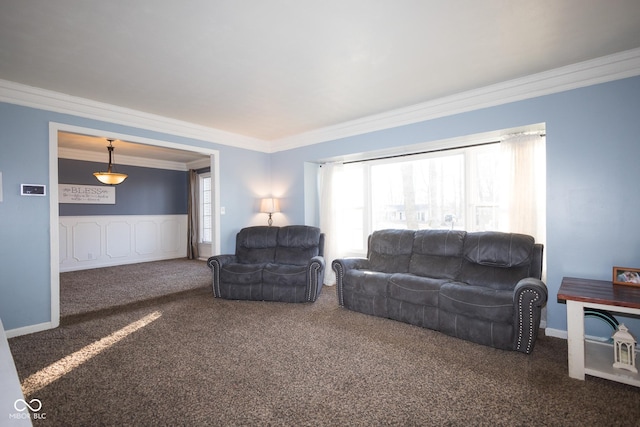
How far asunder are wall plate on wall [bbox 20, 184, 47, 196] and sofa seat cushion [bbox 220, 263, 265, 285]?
2178 millimetres

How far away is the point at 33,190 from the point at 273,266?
2.80 metres

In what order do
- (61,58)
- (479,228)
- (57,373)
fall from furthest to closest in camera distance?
(479,228)
(61,58)
(57,373)

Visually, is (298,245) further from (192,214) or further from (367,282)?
(192,214)

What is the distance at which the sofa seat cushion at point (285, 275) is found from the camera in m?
4.06

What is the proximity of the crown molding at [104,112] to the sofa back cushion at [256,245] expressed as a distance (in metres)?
1.58

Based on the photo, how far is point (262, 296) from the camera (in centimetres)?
414

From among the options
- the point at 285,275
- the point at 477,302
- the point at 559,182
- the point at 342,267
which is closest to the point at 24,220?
the point at 285,275

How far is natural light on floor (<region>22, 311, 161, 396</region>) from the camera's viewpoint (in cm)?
218

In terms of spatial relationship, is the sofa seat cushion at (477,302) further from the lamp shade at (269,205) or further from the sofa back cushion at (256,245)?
the lamp shade at (269,205)

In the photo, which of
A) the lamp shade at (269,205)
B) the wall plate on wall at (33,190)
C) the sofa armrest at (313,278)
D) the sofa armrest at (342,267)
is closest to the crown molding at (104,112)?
the wall plate on wall at (33,190)

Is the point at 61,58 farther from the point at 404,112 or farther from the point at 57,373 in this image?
the point at 404,112

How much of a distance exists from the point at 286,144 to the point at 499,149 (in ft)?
10.9

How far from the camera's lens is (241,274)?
4160 millimetres

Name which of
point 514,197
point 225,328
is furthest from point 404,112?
point 225,328
